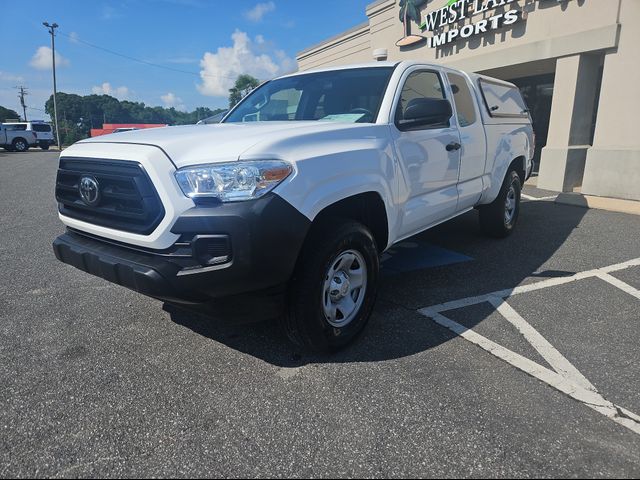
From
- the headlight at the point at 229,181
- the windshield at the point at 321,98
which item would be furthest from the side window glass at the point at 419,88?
the headlight at the point at 229,181

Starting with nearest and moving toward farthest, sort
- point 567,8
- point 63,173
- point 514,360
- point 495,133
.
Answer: point 514,360
point 63,173
point 495,133
point 567,8

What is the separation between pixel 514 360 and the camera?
2.95 meters

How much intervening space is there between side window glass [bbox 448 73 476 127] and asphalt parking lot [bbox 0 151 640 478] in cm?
159

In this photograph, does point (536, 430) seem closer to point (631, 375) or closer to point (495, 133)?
point (631, 375)

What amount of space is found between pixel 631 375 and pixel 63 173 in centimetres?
390

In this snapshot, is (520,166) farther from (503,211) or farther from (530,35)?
(530,35)

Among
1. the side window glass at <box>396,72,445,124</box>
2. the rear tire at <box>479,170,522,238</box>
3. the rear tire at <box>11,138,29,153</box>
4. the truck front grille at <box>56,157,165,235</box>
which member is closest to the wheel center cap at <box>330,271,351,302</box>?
the truck front grille at <box>56,157,165,235</box>

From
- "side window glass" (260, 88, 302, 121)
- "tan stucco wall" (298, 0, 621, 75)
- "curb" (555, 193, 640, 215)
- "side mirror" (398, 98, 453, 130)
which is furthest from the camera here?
"tan stucco wall" (298, 0, 621, 75)

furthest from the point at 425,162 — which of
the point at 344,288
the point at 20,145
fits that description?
the point at 20,145

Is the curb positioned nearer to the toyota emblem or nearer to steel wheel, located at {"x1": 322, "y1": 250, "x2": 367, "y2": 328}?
steel wheel, located at {"x1": 322, "y1": 250, "x2": 367, "y2": 328}

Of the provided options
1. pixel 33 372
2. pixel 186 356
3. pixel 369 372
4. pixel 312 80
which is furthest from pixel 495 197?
pixel 33 372

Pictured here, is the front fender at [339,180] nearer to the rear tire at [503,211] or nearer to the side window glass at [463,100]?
the side window glass at [463,100]

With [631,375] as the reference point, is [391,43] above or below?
above

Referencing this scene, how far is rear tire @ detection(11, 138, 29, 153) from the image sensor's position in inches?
1296
